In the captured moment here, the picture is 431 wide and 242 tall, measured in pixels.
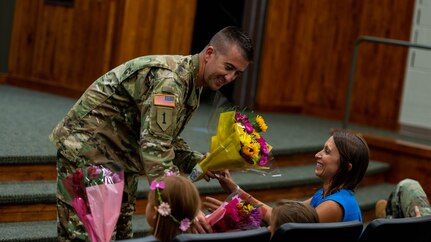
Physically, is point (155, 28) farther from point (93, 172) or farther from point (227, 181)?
point (93, 172)

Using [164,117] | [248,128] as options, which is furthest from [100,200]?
[248,128]

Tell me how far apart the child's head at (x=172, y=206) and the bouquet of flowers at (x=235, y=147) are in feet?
1.20

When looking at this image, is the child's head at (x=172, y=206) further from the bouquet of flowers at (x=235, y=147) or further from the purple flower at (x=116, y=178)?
the bouquet of flowers at (x=235, y=147)

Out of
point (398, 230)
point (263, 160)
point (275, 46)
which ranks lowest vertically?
point (398, 230)

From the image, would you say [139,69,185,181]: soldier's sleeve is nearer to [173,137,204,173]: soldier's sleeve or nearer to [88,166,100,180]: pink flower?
[88,166,100,180]: pink flower

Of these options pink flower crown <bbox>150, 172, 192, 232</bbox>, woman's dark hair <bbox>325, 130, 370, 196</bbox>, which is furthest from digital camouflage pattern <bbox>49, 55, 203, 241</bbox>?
woman's dark hair <bbox>325, 130, 370, 196</bbox>

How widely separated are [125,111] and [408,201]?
241cm

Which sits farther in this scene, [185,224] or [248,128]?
[248,128]

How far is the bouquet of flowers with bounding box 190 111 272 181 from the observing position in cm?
341

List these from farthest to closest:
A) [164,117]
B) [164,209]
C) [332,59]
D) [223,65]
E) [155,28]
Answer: [332,59] < [155,28] < [223,65] < [164,117] < [164,209]

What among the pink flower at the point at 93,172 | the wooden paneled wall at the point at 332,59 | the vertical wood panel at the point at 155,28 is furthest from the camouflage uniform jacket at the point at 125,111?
the wooden paneled wall at the point at 332,59

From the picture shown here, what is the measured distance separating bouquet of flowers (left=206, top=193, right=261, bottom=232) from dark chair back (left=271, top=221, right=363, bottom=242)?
18 centimetres

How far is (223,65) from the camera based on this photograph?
11.4ft

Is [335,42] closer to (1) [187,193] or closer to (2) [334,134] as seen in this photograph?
(2) [334,134]
